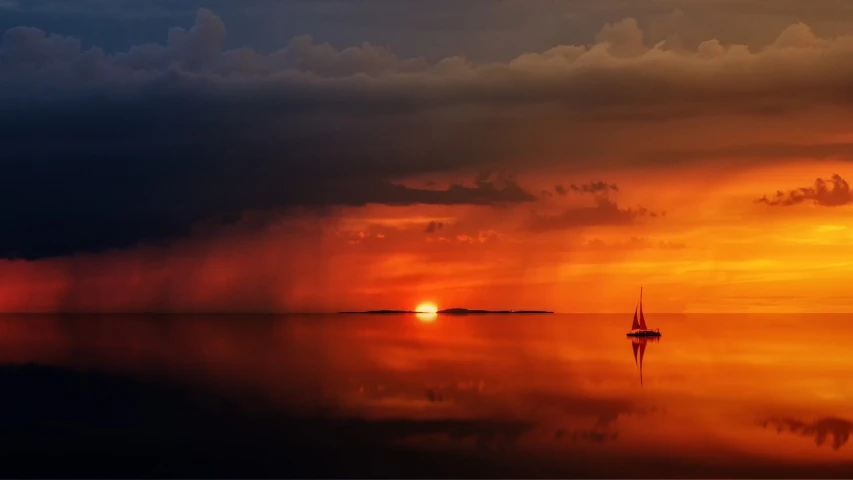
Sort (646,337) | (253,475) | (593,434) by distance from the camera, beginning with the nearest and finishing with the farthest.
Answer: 1. (253,475)
2. (593,434)
3. (646,337)

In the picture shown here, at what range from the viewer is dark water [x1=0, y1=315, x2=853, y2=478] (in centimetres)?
3928

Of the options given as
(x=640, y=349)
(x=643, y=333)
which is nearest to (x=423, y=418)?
(x=640, y=349)

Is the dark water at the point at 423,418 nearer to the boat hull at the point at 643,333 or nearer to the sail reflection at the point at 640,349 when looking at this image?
the sail reflection at the point at 640,349

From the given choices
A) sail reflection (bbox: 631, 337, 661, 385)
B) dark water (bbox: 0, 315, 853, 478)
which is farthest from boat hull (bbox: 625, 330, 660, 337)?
dark water (bbox: 0, 315, 853, 478)

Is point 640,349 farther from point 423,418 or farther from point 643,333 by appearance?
point 423,418

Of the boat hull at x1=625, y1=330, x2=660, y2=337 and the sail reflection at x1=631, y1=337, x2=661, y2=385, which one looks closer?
the sail reflection at x1=631, y1=337, x2=661, y2=385

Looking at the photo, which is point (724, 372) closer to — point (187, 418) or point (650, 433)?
point (650, 433)

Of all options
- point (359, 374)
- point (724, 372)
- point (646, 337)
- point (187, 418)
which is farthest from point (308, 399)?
point (646, 337)

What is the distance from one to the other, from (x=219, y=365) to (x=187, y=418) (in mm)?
38821

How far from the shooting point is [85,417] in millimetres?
52844

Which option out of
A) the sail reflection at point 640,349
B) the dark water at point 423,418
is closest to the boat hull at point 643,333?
the sail reflection at point 640,349

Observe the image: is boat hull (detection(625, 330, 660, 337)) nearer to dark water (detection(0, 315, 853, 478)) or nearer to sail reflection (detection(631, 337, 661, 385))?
sail reflection (detection(631, 337, 661, 385))

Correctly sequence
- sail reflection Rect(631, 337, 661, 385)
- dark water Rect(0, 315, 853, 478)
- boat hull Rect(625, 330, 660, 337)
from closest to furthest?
dark water Rect(0, 315, 853, 478) → sail reflection Rect(631, 337, 661, 385) → boat hull Rect(625, 330, 660, 337)

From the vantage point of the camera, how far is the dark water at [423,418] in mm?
39281
